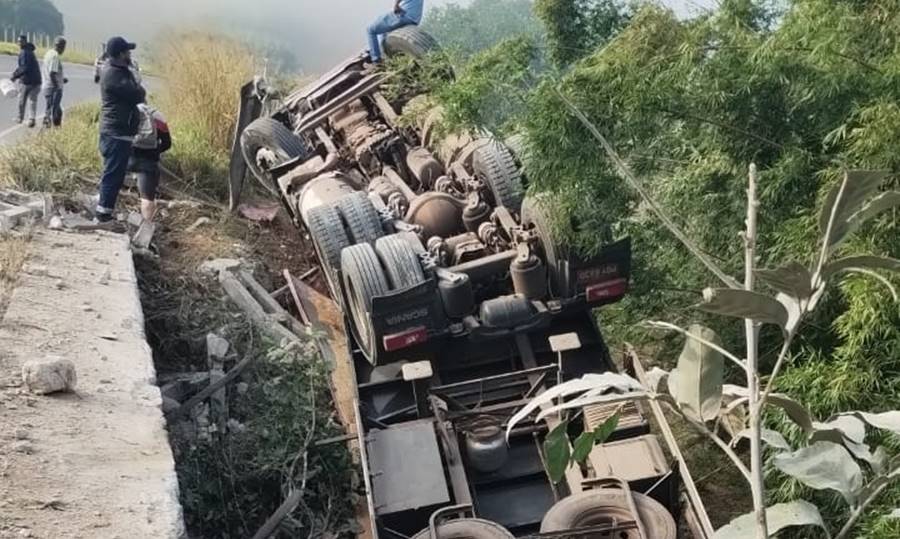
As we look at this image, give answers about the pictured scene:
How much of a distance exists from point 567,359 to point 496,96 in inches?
62.4

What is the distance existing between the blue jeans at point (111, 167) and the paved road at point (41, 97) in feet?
7.61

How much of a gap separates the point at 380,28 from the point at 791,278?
818 centimetres

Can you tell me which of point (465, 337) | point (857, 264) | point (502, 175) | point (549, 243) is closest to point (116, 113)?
point (502, 175)

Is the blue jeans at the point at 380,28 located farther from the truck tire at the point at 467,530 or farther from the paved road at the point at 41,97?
the truck tire at the point at 467,530

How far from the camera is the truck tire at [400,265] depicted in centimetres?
598

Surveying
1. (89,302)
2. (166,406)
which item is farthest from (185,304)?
(166,406)

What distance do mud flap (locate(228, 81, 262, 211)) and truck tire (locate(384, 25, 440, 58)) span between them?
1.47 m

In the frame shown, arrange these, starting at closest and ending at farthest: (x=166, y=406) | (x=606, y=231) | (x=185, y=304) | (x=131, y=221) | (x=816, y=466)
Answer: (x=816, y=466) < (x=166, y=406) < (x=606, y=231) < (x=185, y=304) < (x=131, y=221)

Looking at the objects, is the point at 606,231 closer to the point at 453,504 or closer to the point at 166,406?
the point at 453,504

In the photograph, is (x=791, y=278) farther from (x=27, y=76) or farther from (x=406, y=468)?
(x=27, y=76)

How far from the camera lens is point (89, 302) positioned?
6.08 m

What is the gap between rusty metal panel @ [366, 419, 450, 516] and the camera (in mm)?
4805

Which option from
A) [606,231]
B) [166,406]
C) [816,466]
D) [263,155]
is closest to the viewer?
[816,466]

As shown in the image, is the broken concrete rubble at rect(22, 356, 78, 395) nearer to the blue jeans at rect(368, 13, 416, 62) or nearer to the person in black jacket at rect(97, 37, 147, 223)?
the person in black jacket at rect(97, 37, 147, 223)
